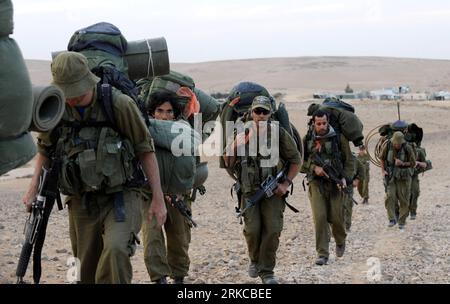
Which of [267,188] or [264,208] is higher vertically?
[267,188]

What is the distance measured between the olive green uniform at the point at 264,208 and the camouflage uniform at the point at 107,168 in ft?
8.34

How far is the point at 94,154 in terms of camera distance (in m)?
5.06

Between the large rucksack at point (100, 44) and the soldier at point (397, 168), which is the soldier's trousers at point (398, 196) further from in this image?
the large rucksack at point (100, 44)

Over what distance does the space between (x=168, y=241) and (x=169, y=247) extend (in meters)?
0.06

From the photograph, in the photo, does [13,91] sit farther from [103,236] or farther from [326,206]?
[326,206]

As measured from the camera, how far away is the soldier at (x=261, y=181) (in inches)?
299

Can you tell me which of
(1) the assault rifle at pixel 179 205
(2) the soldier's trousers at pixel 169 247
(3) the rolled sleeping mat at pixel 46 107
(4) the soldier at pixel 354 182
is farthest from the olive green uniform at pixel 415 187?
(3) the rolled sleeping mat at pixel 46 107

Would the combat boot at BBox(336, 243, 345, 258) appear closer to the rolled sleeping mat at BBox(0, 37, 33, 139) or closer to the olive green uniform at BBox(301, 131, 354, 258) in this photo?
the olive green uniform at BBox(301, 131, 354, 258)

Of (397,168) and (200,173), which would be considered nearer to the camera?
(200,173)

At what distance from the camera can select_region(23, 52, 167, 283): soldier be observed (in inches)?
199

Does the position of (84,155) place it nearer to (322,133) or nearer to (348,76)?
(322,133)

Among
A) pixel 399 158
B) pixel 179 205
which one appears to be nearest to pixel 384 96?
pixel 399 158

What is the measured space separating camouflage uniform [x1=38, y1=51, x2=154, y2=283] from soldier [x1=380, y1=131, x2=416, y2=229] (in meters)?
8.80
